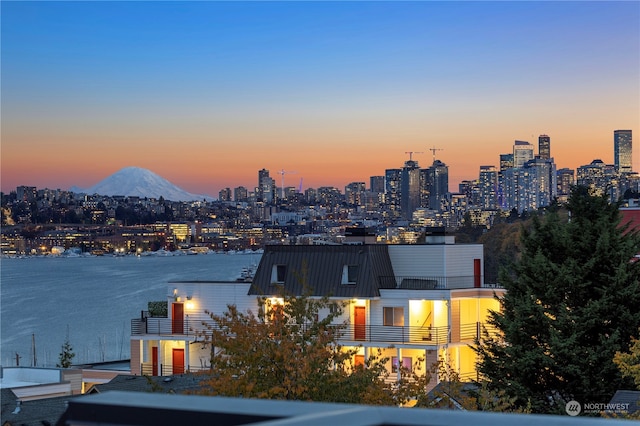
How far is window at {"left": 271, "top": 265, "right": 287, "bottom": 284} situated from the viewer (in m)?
46.4

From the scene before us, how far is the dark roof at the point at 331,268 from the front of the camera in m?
44.8

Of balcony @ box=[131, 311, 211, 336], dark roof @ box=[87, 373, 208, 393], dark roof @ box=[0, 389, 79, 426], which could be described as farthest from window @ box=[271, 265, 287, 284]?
dark roof @ box=[0, 389, 79, 426]

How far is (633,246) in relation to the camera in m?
28.6

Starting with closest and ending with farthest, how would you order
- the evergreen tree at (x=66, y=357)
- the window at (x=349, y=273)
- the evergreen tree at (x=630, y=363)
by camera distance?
the evergreen tree at (x=630, y=363) < the window at (x=349, y=273) < the evergreen tree at (x=66, y=357)

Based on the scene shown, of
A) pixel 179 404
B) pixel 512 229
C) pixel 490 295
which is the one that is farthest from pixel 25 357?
pixel 179 404

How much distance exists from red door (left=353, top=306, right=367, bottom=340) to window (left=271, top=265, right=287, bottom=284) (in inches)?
141

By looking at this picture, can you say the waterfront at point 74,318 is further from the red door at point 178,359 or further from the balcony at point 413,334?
the balcony at point 413,334

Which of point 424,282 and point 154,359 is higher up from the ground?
point 424,282

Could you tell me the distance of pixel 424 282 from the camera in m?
45.7

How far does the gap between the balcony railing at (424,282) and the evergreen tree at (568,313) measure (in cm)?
1540

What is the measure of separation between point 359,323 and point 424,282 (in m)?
3.26

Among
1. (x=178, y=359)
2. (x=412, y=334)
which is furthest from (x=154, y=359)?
(x=412, y=334)

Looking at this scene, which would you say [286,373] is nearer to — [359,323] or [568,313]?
[568,313]

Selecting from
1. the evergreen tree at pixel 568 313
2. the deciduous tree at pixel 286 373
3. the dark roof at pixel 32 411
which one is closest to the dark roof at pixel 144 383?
the dark roof at pixel 32 411
